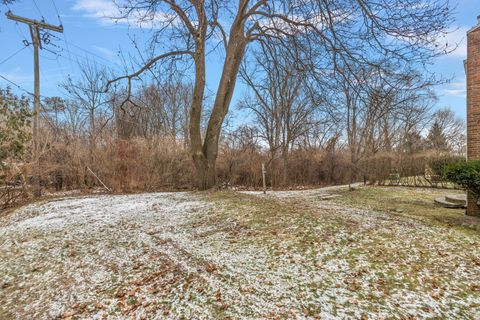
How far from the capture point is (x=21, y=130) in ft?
26.6

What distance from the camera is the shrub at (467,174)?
512cm

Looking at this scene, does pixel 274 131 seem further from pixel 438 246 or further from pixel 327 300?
pixel 327 300

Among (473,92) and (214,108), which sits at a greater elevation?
(214,108)

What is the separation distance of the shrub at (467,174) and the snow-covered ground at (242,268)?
4.32ft

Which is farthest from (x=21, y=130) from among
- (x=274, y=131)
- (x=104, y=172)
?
(x=274, y=131)

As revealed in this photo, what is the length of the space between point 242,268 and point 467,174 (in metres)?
5.13

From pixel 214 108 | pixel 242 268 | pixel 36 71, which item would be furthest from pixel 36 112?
pixel 242 268

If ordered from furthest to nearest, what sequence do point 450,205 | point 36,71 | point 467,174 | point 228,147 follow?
point 228,147
point 36,71
point 450,205
point 467,174

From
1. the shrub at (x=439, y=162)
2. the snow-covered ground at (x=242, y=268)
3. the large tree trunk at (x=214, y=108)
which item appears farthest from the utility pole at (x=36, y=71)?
the shrub at (x=439, y=162)

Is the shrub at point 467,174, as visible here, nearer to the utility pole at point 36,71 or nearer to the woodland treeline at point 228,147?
the woodland treeline at point 228,147

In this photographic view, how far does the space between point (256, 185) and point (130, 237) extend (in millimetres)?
10265

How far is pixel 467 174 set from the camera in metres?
5.19

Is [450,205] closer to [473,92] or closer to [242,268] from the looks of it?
[473,92]

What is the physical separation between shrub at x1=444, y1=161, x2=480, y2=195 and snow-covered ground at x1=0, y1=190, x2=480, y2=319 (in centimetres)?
132
